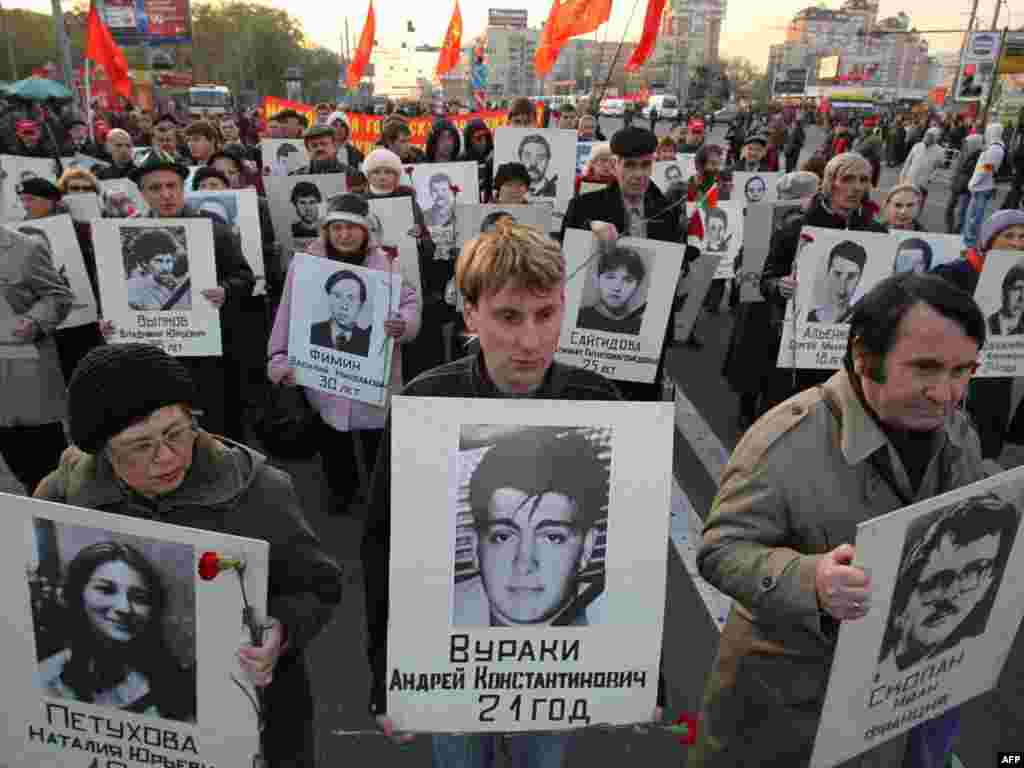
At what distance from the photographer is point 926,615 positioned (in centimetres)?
161

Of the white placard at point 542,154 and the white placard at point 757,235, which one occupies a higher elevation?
Result: the white placard at point 542,154

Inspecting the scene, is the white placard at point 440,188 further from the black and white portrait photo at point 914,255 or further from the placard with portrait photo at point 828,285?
the black and white portrait photo at point 914,255

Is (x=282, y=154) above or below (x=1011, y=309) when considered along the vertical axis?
above

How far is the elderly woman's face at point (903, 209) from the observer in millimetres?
4684

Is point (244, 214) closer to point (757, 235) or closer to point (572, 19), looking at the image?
point (757, 235)

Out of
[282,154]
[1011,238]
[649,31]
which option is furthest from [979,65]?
[1011,238]

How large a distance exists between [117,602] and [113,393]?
39 centimetres

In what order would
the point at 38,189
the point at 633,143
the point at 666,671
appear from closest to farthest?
1. the point at 666,671
2. the point at 633,143
3. the point at 38,189

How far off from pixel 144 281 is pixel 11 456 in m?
1.05

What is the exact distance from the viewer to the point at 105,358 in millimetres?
1521

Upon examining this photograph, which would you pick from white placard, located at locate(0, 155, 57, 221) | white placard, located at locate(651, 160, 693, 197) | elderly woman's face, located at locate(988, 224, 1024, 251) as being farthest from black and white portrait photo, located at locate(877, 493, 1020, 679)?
white placard, located at locate(0, 155, 57, 221)

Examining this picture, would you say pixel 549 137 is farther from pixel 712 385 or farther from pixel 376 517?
pixel 376 517

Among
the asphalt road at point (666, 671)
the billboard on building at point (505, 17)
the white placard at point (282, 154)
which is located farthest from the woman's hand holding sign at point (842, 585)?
the billboard on building at point (505, 17)

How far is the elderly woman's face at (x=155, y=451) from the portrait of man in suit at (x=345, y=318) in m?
1.96
